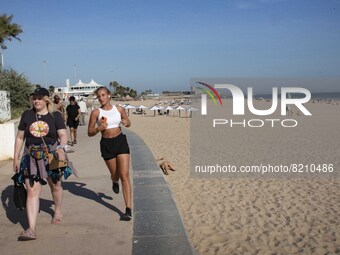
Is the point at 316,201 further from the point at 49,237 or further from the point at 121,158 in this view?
the point at 49,237

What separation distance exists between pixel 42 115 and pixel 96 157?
5352 millimetres

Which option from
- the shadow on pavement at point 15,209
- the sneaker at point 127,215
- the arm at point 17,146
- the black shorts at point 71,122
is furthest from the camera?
the black shorts at point 71,122

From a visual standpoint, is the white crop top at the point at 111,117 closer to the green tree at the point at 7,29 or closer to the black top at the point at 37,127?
the black top at the point at 37,127

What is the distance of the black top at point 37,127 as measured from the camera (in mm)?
3895

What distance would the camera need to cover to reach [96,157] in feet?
30.2

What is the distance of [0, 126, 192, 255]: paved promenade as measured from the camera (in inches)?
143

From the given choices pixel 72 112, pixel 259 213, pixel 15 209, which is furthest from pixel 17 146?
pixel 72 112

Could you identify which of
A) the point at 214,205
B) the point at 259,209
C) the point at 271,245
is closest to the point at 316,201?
the point at 259,209

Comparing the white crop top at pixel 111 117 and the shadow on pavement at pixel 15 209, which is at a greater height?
the white crop top at pixel 111 117

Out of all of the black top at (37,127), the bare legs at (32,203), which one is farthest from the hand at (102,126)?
the bare legs at (32,203)

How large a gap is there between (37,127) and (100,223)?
1.32 m

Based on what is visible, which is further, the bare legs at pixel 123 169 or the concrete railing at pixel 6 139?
the concrete railing at pixel 6 139

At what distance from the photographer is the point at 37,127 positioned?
12.8 ft

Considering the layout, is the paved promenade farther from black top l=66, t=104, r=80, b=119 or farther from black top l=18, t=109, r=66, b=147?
black top l=66, t=104, r=80, b=119
